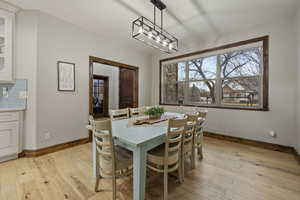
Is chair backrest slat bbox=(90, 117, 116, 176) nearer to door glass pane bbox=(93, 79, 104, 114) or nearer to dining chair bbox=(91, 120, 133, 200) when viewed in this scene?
dining chair bbox=(91, 120, 133, 200)

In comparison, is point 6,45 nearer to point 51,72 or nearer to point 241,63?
point 51,72

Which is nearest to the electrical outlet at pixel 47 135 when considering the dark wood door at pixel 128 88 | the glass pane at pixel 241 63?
the dark wood door at pixel 128 88

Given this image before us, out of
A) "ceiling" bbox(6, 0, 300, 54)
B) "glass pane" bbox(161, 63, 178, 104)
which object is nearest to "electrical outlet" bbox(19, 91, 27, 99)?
"ceiling" bbox(6, 0, 300, 54)

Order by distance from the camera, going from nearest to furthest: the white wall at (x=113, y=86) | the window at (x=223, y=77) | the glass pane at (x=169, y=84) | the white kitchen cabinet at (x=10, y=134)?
the white kitchen cabinet at (x=10, y=134), the window at (x=223, y=77), the glass pane at (x=169, y=84), the white wall at (x=113, y=86)

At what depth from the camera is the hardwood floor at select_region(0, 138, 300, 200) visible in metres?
1.55

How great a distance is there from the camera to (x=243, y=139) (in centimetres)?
319

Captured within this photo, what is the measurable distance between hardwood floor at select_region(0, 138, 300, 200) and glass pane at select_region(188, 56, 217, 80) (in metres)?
2.15

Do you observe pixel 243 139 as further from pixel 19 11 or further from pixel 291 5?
pixel 19 11

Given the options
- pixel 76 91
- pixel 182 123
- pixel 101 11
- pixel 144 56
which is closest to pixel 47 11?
pixel 101 11

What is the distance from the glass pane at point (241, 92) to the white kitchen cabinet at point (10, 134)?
4.42m

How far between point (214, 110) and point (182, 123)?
2.51 meters

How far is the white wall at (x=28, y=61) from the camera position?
8.09ft

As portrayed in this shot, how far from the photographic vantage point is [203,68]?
389cm

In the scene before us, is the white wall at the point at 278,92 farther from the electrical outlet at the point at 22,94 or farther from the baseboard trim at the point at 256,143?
the electrical outlet at the point at 22,94
